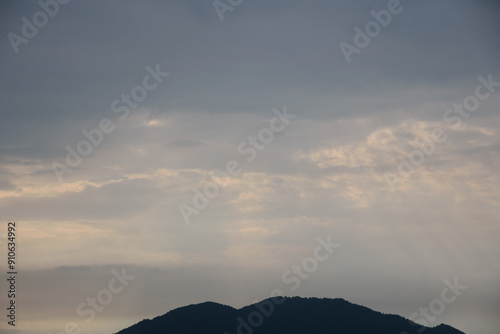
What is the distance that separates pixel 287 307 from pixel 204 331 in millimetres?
21841

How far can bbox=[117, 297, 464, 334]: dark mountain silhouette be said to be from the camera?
124m

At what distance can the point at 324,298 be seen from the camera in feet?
447

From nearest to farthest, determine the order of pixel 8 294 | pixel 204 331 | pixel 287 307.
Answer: pixel 8 294, pixel 204 331, pixel 287 307

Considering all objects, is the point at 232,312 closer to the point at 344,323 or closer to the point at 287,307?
the point at 287,307

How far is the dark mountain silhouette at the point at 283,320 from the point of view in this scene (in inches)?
4872

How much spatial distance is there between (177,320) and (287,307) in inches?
1023

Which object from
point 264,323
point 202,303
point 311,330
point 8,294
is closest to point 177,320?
point 202,303

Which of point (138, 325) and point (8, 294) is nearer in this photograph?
point (8, 294)

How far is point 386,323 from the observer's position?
126 meters

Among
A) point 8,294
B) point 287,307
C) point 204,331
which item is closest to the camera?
point 8,294

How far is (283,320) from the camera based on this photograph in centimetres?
12825

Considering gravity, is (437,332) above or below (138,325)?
below

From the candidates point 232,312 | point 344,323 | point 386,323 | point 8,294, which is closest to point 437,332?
point 386,323

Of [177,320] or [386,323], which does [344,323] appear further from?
[177,320]
